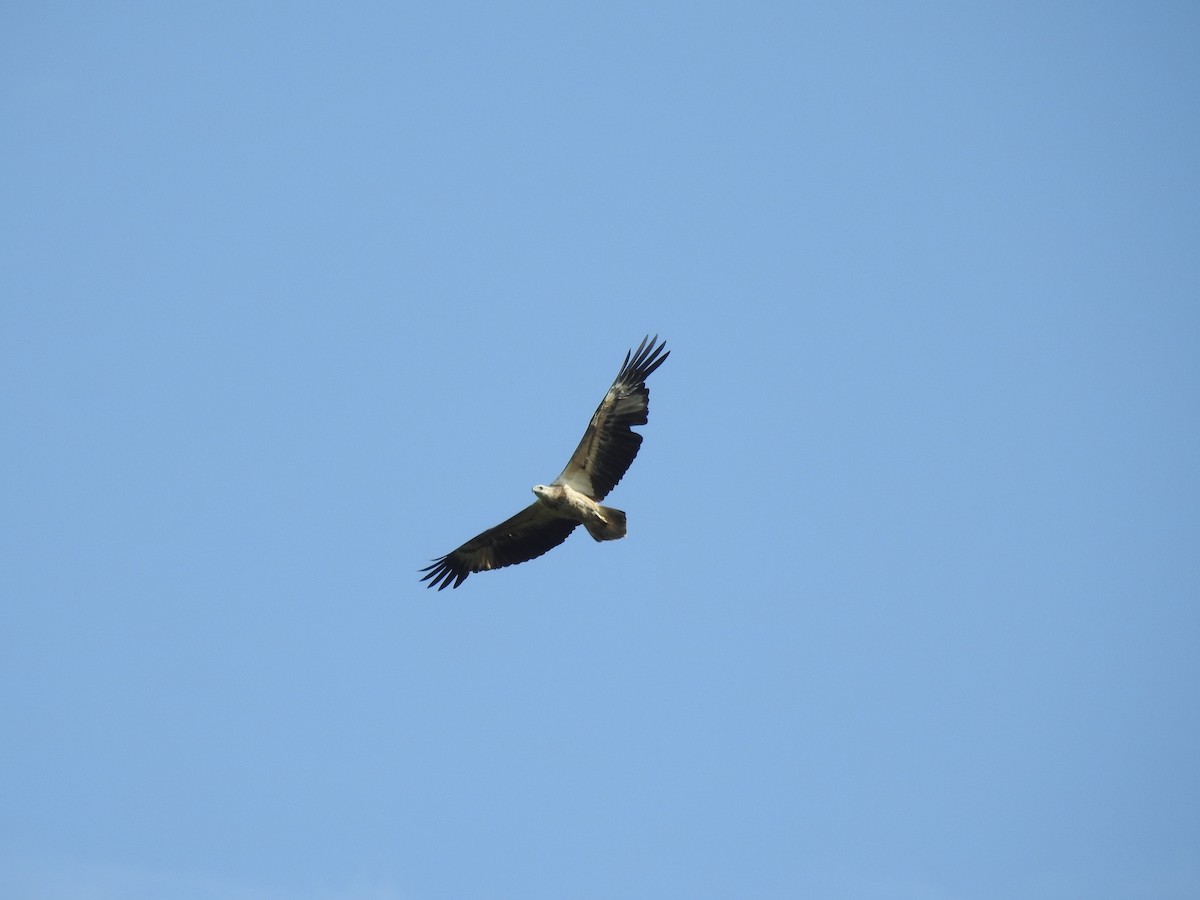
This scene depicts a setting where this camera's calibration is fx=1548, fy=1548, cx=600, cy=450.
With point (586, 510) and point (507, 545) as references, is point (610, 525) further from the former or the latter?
point (507, 545)

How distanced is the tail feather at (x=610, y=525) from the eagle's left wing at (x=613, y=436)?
1.76 feet

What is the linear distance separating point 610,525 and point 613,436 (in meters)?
1.33

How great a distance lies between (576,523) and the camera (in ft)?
73.8

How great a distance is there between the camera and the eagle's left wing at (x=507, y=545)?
22719 millimetres

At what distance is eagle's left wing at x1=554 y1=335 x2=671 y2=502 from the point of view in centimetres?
2205

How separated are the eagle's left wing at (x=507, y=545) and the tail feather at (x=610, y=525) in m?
0.89

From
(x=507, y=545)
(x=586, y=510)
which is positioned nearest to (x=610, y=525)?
(x=586, y=510)

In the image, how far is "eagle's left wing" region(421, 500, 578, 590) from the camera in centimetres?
2272

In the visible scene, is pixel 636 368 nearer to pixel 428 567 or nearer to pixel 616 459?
pixel 616 459

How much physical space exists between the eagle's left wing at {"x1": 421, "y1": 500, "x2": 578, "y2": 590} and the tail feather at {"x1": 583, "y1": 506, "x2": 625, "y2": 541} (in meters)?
0.89

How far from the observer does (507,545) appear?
23.2 meters

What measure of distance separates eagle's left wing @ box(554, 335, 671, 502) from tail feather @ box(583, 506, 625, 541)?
536 mm

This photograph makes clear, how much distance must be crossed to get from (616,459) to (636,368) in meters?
1.35

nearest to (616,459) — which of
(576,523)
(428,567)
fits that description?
(576,523)
